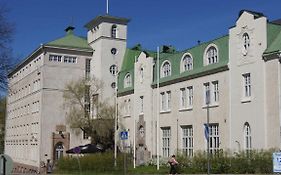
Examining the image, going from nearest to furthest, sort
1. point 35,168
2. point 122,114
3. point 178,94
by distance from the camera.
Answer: point 178,94
point 122,114
point 35,168

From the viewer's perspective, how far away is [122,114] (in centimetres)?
6075

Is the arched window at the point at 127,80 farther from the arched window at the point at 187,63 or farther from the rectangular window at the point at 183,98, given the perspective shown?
the rectangular window at the point at 183,98

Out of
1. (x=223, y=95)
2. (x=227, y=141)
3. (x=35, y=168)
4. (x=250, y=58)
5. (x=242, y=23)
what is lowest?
(x=35, y=168)

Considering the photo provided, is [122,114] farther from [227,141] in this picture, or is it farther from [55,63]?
[227,141]

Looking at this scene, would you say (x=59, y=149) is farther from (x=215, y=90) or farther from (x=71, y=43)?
(x=215, y=90)

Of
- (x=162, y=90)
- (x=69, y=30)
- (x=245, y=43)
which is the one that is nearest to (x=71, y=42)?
(x=69, y=30)

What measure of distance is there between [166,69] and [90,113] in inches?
493

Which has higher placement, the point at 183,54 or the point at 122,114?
the point at 183,54

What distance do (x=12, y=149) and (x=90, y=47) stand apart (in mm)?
30380

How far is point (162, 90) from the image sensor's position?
52219 millimetres

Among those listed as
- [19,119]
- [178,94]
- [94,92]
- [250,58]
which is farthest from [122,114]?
[19,119]

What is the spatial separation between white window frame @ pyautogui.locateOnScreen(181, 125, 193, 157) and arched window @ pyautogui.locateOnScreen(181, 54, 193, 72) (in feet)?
19.6

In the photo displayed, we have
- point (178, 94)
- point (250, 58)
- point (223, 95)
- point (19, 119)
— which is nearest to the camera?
point (250, 58)

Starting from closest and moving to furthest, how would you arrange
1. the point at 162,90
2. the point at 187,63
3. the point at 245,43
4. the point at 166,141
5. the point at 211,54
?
1. the point at 245,43
2. the point at 211,54
3. the point at 187,63
4. the point at 166,141
5. the point at 162,90
